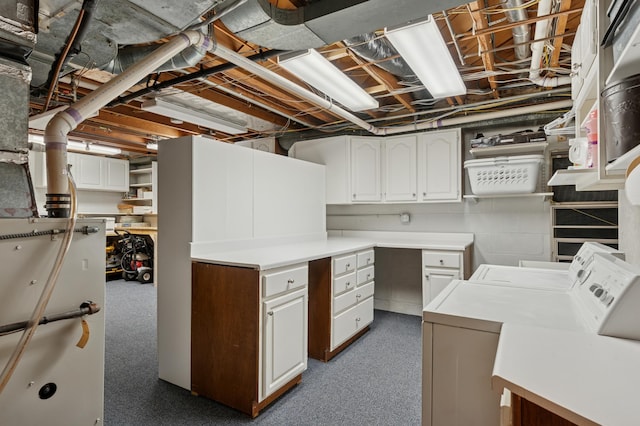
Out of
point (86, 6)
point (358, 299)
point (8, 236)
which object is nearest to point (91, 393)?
point (8, 236)

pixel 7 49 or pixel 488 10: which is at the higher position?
pixel 488 10

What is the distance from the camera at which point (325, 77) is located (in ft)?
8.00

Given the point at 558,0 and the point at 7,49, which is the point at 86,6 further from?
the point at 558,0

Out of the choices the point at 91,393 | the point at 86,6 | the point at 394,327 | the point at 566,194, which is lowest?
the point at 394,327

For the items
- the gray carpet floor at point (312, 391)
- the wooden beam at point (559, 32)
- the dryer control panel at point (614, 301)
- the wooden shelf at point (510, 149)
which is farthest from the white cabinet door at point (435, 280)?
the dryer control panel at point (614, 301)

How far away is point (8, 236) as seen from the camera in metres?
1.31

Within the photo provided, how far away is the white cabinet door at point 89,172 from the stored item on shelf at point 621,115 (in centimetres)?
676

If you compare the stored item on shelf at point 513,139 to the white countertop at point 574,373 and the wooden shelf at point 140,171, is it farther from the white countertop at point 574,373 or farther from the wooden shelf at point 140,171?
the wooden shelf at point 140,171

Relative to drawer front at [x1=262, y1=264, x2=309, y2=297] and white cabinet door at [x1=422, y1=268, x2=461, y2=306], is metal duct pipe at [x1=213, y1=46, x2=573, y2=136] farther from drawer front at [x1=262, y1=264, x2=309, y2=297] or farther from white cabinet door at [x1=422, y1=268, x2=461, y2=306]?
white cabinet door at [x1=422, y1=268, x2=461, y2=306]

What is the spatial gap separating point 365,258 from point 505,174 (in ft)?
5.21

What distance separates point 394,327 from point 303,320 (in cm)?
160

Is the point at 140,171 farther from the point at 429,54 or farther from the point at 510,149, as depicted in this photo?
the point at 510,149

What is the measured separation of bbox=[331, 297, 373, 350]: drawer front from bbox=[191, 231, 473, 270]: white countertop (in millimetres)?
585

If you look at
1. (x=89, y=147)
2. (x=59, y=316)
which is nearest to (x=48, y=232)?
(x=59, y=316)
